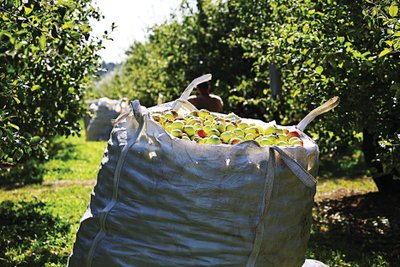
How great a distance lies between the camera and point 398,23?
3566 millimetres

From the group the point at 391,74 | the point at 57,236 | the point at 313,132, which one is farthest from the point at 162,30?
the point at 391,74

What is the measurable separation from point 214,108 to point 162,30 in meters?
6.65

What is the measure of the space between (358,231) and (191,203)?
358 centimetres

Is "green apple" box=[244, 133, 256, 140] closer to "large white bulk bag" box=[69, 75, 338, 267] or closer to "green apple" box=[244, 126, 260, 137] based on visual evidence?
"green apple" box=[244, 126, 260, 137]

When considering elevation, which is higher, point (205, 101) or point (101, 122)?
point (205, 101)

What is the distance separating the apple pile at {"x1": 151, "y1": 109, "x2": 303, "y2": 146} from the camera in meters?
3.51

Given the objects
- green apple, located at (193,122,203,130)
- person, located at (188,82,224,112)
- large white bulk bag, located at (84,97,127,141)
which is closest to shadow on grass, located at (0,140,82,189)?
person, located at (188,82,224,112)

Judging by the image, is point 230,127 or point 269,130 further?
point 269,130

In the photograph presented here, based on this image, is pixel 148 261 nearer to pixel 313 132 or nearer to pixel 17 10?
pixel 17 10

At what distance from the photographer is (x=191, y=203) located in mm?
3170

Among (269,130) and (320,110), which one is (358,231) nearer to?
(320,110)

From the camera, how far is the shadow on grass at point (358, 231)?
5254 millimetres

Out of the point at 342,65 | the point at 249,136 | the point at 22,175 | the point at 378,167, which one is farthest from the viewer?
the point at 22,175

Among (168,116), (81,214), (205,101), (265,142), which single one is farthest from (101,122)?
(265,142)
